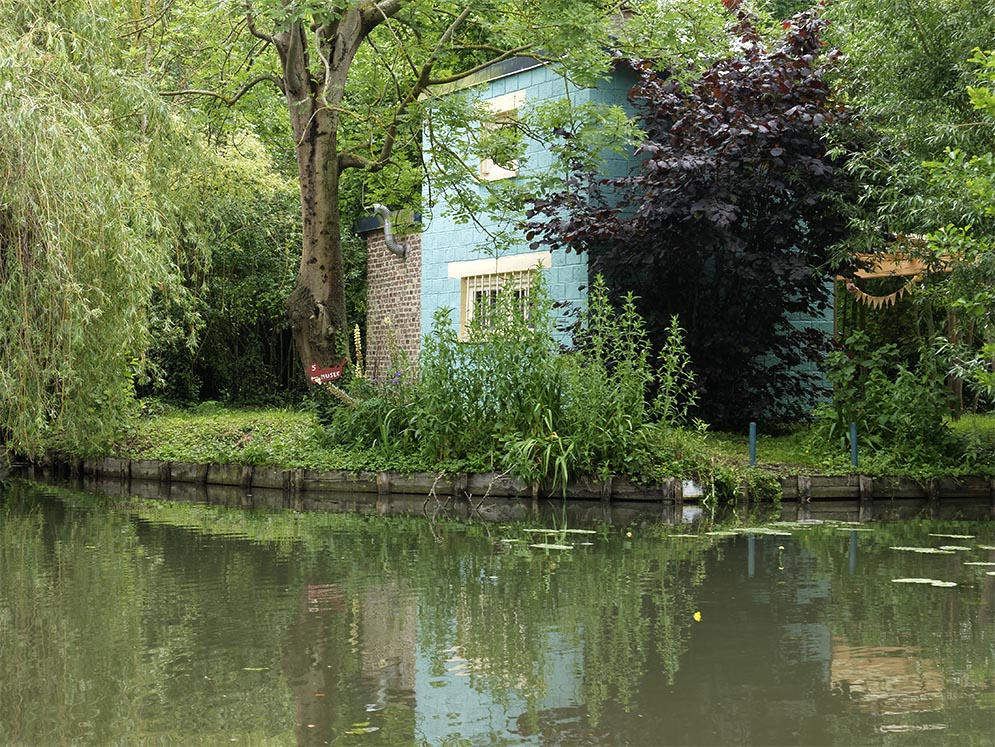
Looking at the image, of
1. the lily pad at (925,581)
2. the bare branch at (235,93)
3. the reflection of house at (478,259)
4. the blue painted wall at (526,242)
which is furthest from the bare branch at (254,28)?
the lily pad at (925,581)

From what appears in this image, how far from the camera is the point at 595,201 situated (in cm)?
1661

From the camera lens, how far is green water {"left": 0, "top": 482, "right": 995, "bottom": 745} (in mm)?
4809

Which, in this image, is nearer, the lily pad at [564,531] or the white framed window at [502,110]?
the lily pad at [564,531]

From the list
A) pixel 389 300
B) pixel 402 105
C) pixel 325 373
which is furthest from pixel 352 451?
pixel 389 300

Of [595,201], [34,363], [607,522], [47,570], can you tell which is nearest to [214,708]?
[47,570]

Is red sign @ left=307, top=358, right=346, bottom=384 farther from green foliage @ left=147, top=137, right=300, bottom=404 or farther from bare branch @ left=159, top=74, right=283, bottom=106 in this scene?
green foliage @ left=147, top=137, right=300, bottom=404

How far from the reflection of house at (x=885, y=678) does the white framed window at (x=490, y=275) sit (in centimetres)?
1212

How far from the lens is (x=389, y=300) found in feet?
74.8

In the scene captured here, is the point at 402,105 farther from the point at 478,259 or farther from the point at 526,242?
the point at 478,259

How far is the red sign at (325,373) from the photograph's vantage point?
49.8 feet

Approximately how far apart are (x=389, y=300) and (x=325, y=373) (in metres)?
7.75

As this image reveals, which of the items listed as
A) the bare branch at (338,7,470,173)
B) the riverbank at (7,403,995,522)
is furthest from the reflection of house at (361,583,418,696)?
the bare branch at (338,7,470,173)

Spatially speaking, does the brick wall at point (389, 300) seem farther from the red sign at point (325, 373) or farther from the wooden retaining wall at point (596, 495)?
the wooden retaining wall at point (596, 495)

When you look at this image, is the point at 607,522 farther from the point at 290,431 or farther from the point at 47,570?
the point at 290,431
